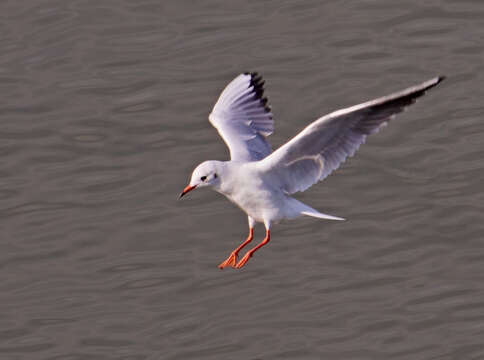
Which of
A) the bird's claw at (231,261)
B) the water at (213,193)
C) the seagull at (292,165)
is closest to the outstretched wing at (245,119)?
the seagull at (292,165)

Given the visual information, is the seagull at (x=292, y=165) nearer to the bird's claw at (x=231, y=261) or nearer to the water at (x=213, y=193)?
the bird's claw at (x=231, y=261)

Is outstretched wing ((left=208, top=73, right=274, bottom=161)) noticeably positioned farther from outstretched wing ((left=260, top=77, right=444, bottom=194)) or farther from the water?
the water

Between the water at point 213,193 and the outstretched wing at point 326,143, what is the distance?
9.02 feet

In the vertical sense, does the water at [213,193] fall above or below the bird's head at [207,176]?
below

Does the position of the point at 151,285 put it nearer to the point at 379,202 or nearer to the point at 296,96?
the point at 379,202

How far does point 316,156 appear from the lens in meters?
16.0

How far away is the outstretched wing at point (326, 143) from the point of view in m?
15.2

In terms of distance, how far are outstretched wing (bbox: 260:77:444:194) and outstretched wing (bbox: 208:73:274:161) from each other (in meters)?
1.05

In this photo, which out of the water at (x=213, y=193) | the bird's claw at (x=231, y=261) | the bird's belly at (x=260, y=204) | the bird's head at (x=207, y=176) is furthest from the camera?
the water at (x=213, y=193)

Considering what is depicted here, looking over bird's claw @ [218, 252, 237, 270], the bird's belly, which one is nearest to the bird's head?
the bird's belly

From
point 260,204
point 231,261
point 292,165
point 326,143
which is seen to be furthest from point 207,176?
point 231,261

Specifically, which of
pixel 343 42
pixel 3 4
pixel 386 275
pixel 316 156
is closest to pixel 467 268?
pixel 386 275

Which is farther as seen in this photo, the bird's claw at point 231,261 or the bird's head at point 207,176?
the bird's claw at point 231,261

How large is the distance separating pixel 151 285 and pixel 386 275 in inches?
129
